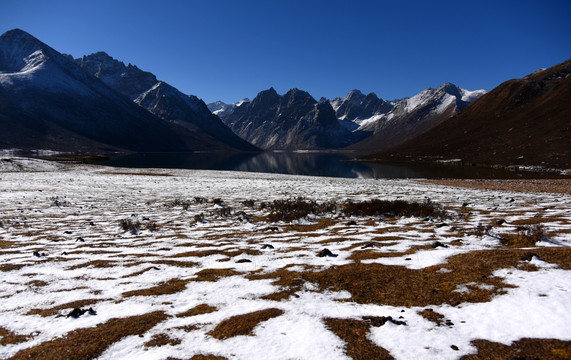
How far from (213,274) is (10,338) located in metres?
3.79

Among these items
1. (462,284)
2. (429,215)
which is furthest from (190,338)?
(429,215)

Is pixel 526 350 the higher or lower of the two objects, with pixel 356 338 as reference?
higher

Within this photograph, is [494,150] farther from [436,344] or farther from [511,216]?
[436,344]

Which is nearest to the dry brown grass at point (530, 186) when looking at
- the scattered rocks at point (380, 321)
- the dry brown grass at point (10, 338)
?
the scattered rocks at point (380, 321)

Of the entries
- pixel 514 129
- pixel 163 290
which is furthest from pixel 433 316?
pixel 514 129

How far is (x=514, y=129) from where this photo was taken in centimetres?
10681

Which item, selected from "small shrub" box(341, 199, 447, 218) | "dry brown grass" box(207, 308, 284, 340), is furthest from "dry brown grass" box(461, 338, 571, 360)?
"small shrub" box(341, 199, 447, 218)

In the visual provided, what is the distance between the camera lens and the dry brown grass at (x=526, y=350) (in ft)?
12.0

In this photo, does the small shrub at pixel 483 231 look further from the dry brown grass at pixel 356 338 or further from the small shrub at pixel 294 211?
the dry brown grass at pixel 356 338

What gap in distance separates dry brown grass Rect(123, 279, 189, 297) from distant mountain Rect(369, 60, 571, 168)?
80944 millimetres

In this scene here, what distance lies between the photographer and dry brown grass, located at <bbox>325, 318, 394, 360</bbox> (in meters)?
3.92

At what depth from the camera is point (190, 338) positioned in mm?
4531

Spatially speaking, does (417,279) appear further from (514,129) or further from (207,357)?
(514,129)

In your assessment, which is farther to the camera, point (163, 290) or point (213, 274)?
point (213, 274)
